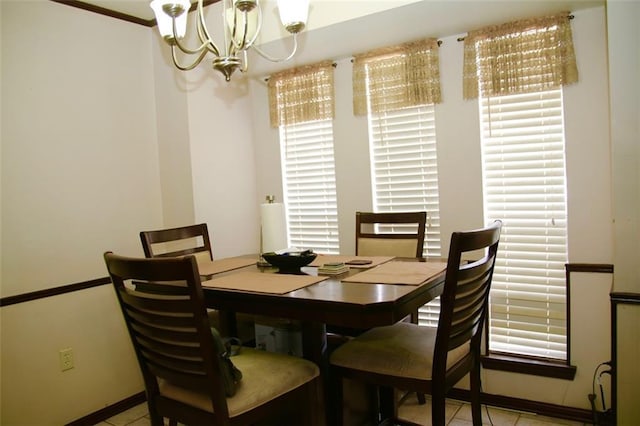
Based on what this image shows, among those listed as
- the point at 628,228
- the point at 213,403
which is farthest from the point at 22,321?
the point at 628,228

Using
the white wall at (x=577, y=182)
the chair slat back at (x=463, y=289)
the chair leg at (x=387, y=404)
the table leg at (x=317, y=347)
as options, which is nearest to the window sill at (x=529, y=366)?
the white wall at (x=577, y=182)

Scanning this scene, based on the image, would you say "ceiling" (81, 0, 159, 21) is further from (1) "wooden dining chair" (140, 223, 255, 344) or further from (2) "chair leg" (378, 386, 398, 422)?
(2) "chair leg" (378, 386, 398, 422)

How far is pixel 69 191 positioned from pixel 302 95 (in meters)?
1.58

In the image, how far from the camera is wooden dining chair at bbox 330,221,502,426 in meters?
1.61

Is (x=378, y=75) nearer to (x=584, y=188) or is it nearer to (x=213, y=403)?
(x=584, y=188)

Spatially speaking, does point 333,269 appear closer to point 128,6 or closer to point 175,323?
point 175,323

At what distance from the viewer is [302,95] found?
3.23 metres

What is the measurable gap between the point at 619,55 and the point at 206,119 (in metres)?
2.33

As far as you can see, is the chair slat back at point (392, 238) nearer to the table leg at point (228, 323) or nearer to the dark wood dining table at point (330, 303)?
the dark wood dining table at point (330, 303)

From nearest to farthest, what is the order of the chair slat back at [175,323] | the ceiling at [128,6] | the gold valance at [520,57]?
the chair slat back at [175,323] → the gold valance at [520,57] → the ceiling at [128,6]

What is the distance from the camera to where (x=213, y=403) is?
1509 millimetres

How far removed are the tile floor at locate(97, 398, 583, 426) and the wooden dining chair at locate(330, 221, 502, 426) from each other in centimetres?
65

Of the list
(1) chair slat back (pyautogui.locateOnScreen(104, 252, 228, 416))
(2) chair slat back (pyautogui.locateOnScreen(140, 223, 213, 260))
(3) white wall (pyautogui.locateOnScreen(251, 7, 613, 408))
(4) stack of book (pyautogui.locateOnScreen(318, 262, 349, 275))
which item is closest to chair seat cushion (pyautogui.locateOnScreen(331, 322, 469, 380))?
(4) stack of book (pyautogui.locateOnScreen(318, 262, 349, 275))

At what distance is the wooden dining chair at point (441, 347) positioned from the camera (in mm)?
1613
